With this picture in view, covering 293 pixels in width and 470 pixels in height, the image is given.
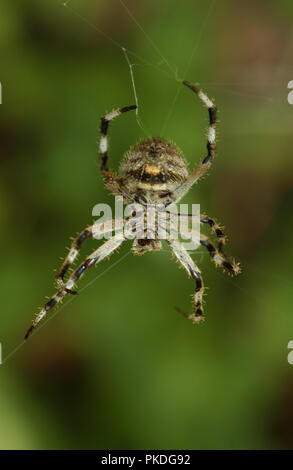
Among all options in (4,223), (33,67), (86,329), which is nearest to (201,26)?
(33,67)

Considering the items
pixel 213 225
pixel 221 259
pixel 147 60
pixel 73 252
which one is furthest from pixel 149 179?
pixel 147 60

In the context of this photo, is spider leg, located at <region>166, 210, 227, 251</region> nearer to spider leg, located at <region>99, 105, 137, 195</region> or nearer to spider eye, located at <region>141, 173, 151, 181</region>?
spider eye, located at <region>141, 173, 151, 181</region>

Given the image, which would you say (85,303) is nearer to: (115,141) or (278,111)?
(115,141)

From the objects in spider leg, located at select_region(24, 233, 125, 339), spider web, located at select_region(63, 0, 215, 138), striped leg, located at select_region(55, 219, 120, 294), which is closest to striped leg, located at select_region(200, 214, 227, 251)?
spider leg, located at select_region(24, 233, 125, 339)
